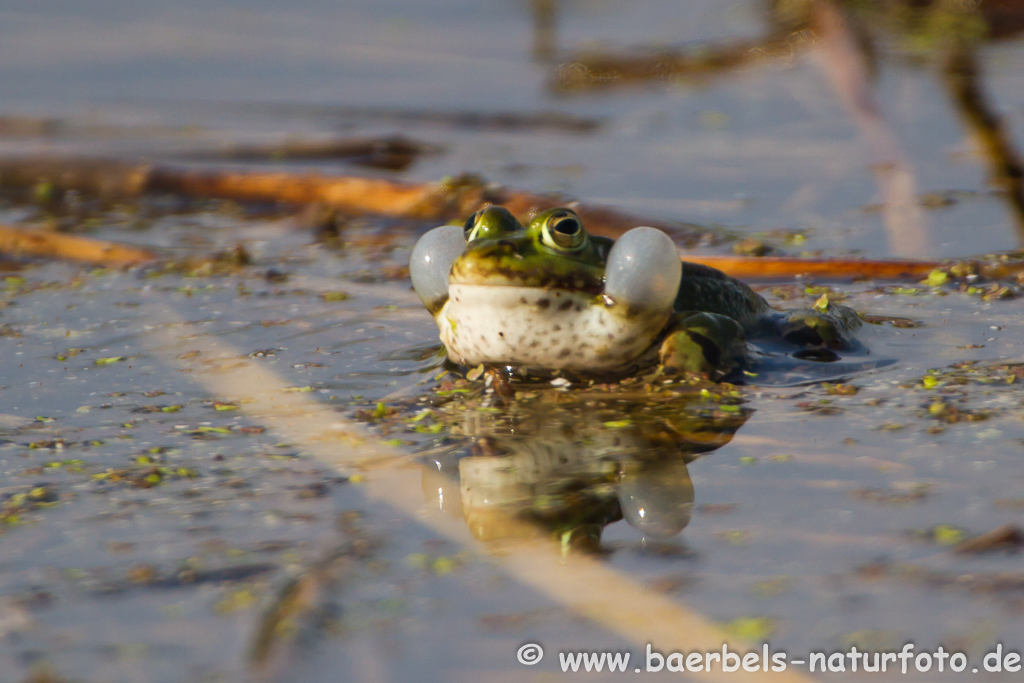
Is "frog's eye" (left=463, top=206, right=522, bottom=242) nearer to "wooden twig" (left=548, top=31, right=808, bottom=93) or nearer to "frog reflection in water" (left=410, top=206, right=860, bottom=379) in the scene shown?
"frog reflection in water" (left=410, top=206, right=860, bottom=379)

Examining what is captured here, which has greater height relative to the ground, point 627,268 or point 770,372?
point 627,268

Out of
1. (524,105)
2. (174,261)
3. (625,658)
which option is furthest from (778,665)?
(524,105)

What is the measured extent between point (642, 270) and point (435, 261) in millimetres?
767

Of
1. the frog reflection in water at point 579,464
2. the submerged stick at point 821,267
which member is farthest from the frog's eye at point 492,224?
the submerged stick at point 821,267

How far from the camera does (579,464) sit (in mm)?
3359

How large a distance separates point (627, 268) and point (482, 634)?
5.50 feet

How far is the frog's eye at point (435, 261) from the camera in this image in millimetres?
4082

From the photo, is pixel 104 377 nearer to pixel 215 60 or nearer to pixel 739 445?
pixel 739 445

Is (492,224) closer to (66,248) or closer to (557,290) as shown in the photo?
(557,290)

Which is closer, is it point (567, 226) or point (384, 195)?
point (567, 226)

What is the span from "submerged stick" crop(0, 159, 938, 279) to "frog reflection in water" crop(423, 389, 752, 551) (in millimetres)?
1840

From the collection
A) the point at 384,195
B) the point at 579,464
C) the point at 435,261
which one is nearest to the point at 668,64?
the point at 384,195

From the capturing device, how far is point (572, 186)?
8.01m

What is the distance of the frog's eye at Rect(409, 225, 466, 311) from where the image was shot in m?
4.08
